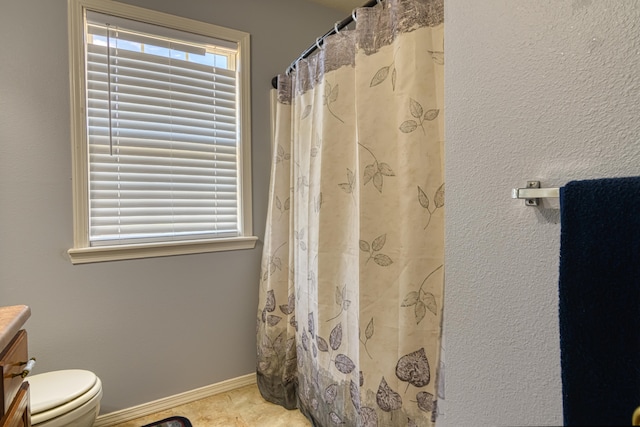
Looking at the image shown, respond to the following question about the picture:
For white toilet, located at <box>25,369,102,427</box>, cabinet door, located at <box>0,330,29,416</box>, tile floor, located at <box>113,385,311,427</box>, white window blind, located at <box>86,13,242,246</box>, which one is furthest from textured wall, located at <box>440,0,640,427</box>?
white window blind, located at <box>86,13,242,246</box>

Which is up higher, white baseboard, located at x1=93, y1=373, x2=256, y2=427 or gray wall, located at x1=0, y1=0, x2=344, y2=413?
gray wall, located at x1=0, y1=0, x2=344, y2=413

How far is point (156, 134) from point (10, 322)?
1.23 m

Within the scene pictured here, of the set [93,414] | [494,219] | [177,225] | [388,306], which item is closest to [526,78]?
[494,219]

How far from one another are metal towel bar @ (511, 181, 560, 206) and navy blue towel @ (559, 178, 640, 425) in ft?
0.10

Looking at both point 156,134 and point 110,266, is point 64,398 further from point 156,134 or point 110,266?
point 156,134

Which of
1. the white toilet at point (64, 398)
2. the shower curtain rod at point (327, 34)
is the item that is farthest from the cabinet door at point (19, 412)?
the shower curtain rod at point (327, 34)

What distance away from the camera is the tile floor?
177 cm

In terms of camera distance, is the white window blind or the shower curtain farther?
the white window blind

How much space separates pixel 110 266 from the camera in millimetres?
1756

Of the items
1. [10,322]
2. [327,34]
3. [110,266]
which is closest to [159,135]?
[110,266]

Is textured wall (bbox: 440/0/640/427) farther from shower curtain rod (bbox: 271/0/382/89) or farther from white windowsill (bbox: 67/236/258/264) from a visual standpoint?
white windowsill (bbox: 67/236/258/264)

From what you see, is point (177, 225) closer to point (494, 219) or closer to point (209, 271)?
point (209, 271)

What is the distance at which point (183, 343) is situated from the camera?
1.95 meters

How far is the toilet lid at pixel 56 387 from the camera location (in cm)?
130
